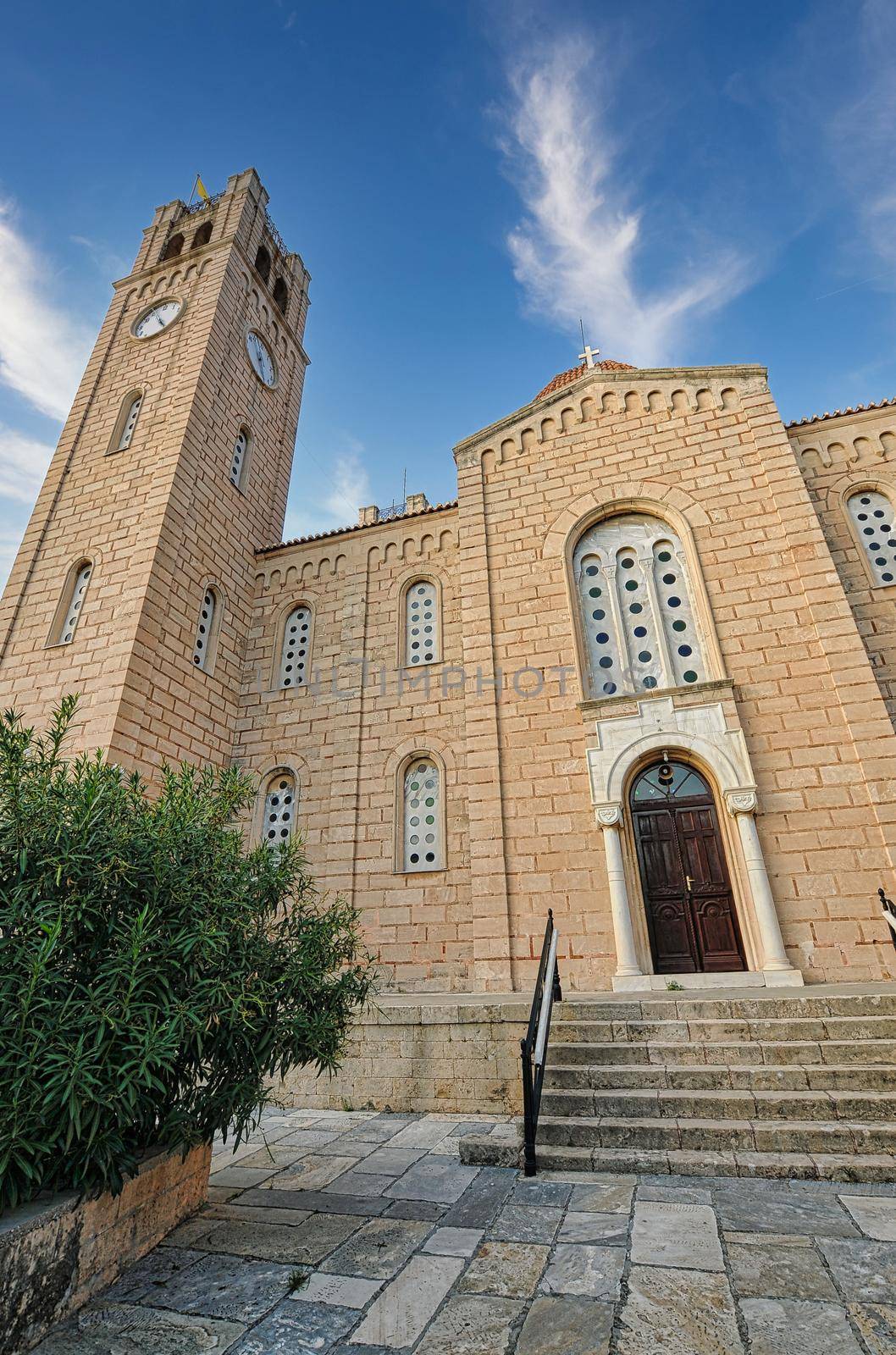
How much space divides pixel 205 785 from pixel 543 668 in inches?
223

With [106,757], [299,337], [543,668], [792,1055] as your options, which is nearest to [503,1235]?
[792,1055]

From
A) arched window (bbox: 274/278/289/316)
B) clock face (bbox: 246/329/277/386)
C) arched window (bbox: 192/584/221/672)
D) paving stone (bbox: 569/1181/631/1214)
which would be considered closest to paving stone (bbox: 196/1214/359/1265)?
paving stone (bbox: 569/1181/631/1214)

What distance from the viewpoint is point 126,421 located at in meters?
13.0

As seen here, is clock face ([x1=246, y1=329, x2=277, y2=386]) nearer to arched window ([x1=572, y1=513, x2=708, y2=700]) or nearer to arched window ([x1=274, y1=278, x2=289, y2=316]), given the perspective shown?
arched window ([x1=274, y1=278, x2=289, y2=316])

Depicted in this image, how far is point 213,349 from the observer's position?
514 inches

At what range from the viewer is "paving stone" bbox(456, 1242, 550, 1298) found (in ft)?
9.16

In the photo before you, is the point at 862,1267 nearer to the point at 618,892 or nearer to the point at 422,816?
the point at 618,892

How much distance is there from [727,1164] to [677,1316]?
5.80ft

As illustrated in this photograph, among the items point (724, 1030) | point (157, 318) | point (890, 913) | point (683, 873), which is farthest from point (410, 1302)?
point (157, 318)

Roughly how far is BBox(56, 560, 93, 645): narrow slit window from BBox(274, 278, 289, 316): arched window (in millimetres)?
9304

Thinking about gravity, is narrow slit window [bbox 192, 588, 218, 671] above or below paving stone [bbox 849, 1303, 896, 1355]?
above

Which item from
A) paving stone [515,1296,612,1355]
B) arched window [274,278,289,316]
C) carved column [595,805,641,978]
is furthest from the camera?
arched window [274,278,289,316]

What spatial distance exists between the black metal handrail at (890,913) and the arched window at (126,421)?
1341 centimetres

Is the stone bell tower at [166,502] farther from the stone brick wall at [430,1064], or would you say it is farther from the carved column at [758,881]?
the carved column at [758,881]
